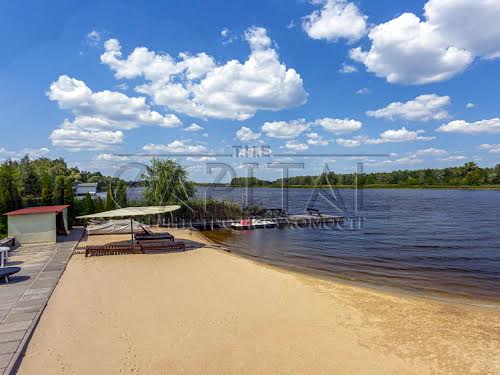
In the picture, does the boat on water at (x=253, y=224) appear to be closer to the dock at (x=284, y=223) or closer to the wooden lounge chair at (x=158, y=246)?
the dock at (x=284, y=223)

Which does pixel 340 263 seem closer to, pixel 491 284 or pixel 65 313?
pixel 491 284

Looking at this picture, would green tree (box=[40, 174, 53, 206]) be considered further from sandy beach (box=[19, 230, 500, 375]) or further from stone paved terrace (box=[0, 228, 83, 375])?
sandy beach (box=[19, 230, 500, 375])

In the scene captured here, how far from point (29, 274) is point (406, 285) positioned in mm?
14424

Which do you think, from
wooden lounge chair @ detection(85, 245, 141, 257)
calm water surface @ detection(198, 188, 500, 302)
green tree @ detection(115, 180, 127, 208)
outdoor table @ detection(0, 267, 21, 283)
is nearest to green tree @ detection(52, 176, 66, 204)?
green tree @ detection(115, 180, 127, 208)

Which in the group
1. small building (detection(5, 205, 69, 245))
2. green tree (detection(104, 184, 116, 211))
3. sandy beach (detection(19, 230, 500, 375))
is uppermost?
green tree (detection(104, 184, 116, 211))

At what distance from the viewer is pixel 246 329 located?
774 cm

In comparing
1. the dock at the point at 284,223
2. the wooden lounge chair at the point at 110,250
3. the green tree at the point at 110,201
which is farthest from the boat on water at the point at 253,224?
the wooden lounge chair at the point at 110,250

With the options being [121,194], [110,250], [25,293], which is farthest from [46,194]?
[25,293]

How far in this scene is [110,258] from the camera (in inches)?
583

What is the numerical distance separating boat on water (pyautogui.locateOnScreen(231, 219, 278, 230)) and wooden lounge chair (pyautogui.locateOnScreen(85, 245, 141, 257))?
44.6ft

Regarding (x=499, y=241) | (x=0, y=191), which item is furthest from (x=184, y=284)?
(x=499, y=241)

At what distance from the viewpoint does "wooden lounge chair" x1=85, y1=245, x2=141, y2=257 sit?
585 inches

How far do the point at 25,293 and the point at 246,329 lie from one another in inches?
264

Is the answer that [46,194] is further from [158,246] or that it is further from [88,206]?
[158,246]
